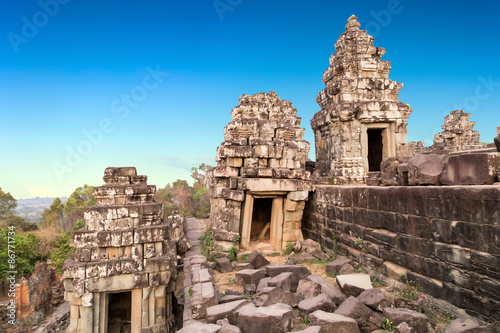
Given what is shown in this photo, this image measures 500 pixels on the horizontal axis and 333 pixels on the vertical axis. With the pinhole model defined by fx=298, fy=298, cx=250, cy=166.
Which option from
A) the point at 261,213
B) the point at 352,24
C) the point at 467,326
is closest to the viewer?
the point at 467,326

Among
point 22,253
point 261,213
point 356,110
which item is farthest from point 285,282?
point 22,253

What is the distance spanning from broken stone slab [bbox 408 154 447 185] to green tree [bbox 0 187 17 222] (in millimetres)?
33974

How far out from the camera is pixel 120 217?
6.21 m

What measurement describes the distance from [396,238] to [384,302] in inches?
49.9

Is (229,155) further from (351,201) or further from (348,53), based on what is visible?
(348,53)

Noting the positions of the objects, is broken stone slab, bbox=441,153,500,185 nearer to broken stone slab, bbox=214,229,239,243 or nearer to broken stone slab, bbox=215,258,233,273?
broken stone slab, bbox=215,258,233,273

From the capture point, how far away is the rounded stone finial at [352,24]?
35.4ft

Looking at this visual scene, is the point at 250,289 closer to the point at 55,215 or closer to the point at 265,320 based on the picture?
the point at 265,320

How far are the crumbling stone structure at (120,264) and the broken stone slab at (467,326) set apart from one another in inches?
195

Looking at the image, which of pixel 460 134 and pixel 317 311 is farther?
pixel 460 134

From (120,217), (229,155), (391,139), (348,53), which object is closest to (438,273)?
(229,155)

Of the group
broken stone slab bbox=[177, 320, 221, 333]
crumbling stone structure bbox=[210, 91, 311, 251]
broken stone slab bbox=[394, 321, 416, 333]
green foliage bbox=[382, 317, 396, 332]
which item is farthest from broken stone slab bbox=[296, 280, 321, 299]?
crumbling stone structure bbox=[210, 91, 311, 251]

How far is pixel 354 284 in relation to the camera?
4.28 m

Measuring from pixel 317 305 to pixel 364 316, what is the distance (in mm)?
561
